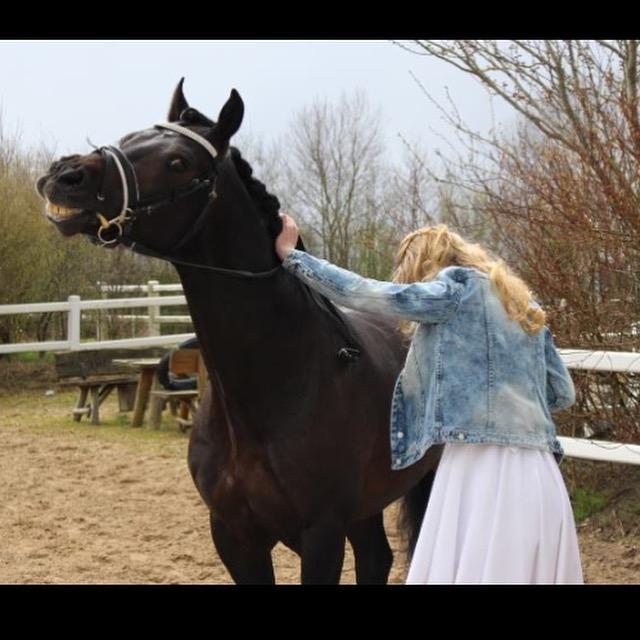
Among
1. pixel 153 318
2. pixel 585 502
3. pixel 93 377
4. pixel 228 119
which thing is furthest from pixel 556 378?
pixel 153 318

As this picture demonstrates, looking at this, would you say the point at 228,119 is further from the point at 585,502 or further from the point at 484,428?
the point at 585,502

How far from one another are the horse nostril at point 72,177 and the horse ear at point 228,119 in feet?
1.79

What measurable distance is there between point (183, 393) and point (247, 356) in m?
8.07

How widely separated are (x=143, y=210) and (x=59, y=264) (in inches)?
593

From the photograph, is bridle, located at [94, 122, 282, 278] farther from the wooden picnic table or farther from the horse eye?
the wooden picnic table

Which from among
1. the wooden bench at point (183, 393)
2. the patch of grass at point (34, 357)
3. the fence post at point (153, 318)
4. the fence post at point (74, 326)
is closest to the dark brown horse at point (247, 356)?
the wooden bench at point (183, 393)

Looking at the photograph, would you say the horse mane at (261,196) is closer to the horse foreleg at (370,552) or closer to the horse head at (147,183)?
the horse head at (147,183)

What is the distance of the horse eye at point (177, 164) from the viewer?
3.28 m

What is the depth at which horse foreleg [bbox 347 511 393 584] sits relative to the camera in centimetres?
455

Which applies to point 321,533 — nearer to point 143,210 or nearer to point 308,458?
point 308,458

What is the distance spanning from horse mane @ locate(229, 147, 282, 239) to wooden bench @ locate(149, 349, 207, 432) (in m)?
7.21

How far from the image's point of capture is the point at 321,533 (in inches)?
134

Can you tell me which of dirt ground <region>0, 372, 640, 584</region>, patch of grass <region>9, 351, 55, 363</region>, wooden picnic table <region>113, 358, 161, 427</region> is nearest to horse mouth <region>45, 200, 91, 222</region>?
dirt ground <region>0, 372, 640, 584</region>

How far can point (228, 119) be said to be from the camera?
341 cm
